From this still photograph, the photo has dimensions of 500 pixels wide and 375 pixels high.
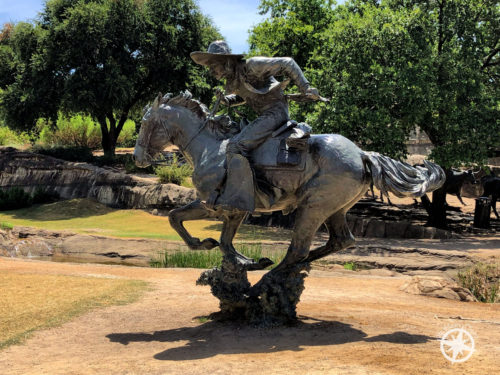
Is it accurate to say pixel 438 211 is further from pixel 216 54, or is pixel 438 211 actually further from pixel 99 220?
pixel 216 54

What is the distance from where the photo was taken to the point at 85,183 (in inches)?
971

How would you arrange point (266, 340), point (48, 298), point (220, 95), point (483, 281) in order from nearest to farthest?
point (266, 340), point (220, 95), point (48, 298), point (483, 281)

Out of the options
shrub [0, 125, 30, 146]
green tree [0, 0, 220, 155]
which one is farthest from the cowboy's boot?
shrub [0, 125, 30, 146]

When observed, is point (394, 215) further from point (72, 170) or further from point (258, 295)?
point (258, 295)

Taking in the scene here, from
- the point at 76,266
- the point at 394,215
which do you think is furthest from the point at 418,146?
the point at 76,266

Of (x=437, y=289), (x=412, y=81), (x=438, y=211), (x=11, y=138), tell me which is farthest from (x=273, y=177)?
(x=11, y=138)

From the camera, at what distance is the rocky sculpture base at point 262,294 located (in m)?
6.09

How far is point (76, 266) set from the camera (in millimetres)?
10875

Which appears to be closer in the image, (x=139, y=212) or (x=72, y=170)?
(x=139, y=212)

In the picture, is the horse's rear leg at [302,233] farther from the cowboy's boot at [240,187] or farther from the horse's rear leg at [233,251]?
the cowboy's boot at [240,187]

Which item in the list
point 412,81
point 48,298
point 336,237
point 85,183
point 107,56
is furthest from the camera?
point 107,56

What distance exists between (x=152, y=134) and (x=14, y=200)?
65.8 ft

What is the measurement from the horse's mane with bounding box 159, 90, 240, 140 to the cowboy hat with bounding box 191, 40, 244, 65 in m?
0.53

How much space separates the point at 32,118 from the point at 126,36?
6.83m
